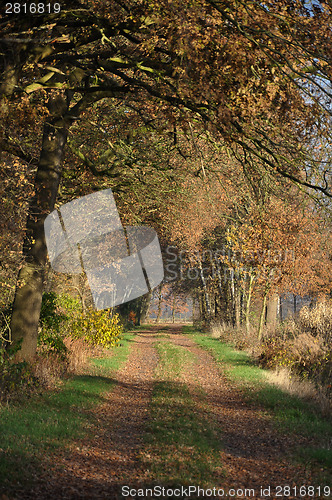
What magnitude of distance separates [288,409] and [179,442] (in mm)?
3808

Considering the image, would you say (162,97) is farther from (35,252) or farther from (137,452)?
(35,252)

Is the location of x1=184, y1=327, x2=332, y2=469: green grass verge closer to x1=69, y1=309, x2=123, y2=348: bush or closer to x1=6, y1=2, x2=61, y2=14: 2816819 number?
x1=69, y1=309, x2=123, y2=348: bush

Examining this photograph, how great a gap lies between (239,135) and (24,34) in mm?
4047

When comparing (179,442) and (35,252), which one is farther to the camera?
(35,252)

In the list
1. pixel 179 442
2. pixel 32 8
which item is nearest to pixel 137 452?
pixel 179 442

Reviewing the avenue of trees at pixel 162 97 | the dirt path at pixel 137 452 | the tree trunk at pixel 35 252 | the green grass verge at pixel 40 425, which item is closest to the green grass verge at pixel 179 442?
the dirt path at pixel 137 452

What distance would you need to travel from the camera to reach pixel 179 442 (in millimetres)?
8133

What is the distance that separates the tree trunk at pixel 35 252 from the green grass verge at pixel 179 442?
352 cm

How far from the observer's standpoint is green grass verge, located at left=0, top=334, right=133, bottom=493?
21.6ft

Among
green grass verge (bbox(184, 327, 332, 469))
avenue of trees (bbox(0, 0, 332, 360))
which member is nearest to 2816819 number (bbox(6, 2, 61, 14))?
avenue of trees (bbox(0, 0, 332, 360))

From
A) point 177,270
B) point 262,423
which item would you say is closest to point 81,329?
point 262,423

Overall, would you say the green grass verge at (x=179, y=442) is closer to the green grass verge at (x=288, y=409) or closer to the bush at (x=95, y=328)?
the green grass verge at (x=288, y=409)

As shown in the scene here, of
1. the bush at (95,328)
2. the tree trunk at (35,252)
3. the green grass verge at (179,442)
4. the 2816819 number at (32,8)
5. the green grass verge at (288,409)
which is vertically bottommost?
the green grass verge at (288,409)

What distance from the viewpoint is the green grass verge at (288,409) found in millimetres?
8134
